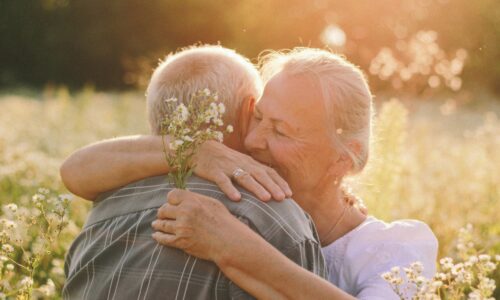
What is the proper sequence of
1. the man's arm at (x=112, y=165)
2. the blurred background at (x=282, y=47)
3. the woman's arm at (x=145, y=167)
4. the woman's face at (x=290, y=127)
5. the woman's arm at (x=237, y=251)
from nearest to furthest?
the woman's arm at (x=237, y=251), the woman's arm at (x=145, y=167), the man's arm at (x=112, y=165), the woman's face at (x=290, y=127), the blurred background at (x=282, y=47)

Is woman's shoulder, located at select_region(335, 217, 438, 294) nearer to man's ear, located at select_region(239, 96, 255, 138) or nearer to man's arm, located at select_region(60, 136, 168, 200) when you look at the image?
man's ear, located at select_region(239, 96, 255, 138)

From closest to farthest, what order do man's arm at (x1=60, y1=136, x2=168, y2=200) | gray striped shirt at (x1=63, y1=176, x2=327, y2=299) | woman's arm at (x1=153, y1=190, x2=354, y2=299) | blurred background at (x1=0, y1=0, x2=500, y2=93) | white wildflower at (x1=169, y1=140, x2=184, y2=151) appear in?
1. white wildflower at (x1=169, y1=140, x2=184, y2=151)
2. woman's arm at (x1=153, y1=190, x2=354, y2=299)
3. gray striped shirt at (x1=63, y1=176, x2=327, y2=299)
4. man's arm at (x1=60, y1=136, x2=168, y2=200)
5. blurred background at (x1=0, y1=0, x2=500, y2=93)

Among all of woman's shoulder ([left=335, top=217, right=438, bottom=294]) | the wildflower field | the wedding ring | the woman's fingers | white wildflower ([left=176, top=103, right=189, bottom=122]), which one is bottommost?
the wildflower field

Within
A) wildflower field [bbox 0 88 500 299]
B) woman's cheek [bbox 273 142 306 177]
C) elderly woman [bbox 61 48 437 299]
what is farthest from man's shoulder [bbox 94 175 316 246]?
woman's cheek [bbox 273 142 306 177]

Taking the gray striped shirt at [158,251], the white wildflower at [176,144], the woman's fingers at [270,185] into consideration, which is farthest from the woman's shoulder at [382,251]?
the white wildflower at [176,144]

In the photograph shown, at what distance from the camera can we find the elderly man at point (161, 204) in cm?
280

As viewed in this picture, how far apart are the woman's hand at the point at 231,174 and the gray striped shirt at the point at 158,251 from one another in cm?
3

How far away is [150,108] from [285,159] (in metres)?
0.61

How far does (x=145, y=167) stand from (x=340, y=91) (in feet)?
2.93

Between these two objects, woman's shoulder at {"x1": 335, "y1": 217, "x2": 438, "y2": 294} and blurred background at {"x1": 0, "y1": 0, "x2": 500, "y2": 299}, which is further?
blurred background at {"x1": 0, "y1": 0, "x2": 500, "y2": 299}

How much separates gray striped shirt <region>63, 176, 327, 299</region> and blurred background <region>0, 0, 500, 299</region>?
0.83 ft

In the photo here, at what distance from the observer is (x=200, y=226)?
2.71m

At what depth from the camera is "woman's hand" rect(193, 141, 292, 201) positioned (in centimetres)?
286

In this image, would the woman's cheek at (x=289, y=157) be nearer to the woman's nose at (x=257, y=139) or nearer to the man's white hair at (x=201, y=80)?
the woman's nose at (x=257, y=139)
